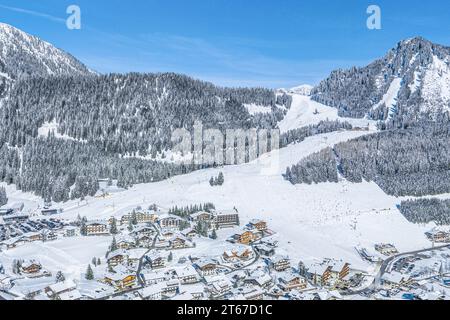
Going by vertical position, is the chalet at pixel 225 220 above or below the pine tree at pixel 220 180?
below

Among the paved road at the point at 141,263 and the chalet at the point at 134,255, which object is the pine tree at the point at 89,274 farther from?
the chalet at the point at 134,255

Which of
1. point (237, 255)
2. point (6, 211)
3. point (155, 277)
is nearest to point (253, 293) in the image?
point (155, 277)

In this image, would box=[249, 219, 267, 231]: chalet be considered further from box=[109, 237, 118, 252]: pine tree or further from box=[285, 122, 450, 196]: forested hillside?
box=[285, 122, 450, 196]: forested hillside

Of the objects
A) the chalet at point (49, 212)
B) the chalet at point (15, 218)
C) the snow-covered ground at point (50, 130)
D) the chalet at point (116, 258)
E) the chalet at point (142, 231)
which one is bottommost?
the chalet at point (116, 258)

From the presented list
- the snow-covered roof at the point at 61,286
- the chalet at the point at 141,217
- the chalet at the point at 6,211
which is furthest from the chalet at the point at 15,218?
the snow-covered roof at the point at 61,286

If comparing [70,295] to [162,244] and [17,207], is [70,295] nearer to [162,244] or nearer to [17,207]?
[162,244]

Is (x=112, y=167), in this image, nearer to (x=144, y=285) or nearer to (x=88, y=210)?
(x=88, y=210)
